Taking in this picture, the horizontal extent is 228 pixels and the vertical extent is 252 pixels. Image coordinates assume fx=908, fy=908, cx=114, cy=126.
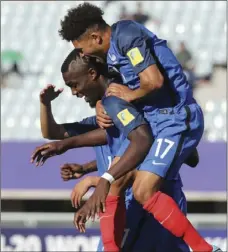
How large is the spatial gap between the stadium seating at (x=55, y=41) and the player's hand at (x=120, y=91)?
4698 millimetres

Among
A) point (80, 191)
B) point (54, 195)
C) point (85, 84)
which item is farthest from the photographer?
point (54, 195)

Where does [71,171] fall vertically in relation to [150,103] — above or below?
below

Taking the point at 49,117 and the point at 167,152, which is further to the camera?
the point at 49,117

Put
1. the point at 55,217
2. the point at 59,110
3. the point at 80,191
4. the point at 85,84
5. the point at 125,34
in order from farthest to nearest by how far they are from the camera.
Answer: the point at 59,110, the point at 55,217, the point at 85,84, the point at 80,191, the point at 125,34

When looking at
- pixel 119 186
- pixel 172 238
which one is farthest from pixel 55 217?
pixel 119 186

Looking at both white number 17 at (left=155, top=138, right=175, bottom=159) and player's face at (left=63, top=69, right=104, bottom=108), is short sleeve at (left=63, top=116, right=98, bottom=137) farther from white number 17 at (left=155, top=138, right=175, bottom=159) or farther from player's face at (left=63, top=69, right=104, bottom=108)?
white number 17 at (left=155, top=138, right=175, bottom=159)

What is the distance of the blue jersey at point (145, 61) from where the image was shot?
13.4 ft

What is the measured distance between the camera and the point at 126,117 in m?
4.14

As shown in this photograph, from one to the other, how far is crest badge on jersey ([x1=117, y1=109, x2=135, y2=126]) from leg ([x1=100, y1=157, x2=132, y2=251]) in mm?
226

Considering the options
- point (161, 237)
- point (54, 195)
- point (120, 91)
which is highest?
point (120, 91)

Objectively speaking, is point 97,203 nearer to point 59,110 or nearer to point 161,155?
point 161,155

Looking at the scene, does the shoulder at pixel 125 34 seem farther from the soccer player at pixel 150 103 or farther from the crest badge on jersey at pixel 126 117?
the crest badge on jersey at pixel 126 117

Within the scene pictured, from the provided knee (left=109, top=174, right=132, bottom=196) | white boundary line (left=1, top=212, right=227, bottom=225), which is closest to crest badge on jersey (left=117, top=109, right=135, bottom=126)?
knee (left=109, top=174, right=132, bottom=196)

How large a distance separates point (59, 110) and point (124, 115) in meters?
5.02
